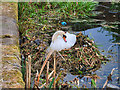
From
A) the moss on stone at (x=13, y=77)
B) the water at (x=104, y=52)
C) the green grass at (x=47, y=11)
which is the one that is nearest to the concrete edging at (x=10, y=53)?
the moss on stone at (x=13, y=77)

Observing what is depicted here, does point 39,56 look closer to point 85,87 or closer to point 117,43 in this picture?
point 85,87

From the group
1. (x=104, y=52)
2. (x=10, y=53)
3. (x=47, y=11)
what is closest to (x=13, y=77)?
(x=10, y=53)

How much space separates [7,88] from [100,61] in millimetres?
1850

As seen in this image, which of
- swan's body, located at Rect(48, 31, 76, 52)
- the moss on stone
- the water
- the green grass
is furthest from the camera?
A: the green grass

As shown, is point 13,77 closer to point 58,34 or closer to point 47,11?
point 58,34

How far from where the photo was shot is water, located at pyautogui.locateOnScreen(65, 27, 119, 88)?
126 inches

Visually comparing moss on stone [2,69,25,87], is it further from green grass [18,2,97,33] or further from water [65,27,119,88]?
green grass [18,2,97,33]

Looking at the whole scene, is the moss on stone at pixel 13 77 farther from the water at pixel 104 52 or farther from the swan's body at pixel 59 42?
the water at pixel 104 52

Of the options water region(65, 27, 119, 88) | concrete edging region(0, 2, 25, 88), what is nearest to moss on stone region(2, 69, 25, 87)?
concrete edging region(0, 2, 25, 88)

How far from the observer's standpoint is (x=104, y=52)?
3951mm

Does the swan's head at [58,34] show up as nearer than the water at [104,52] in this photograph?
Yes

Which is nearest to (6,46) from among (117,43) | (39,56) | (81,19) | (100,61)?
(39,56)

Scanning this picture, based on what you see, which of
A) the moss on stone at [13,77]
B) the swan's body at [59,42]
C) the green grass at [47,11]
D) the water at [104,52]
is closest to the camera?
the moss on stone at [13,77]

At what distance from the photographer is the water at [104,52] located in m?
3.21
